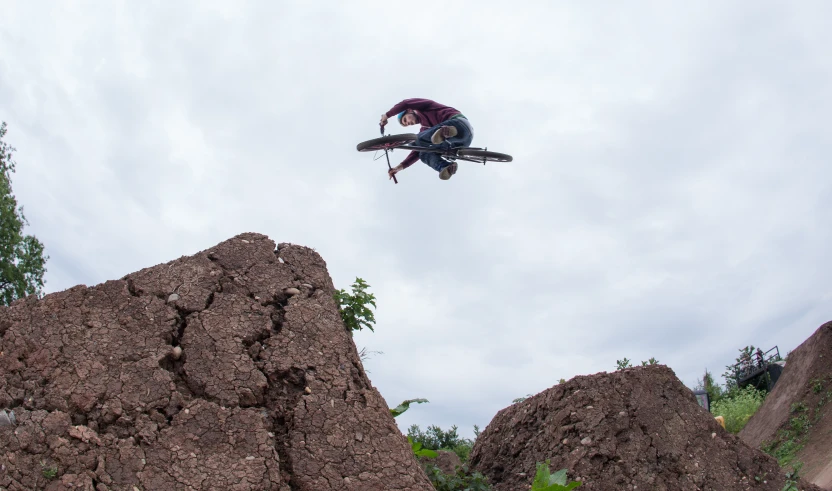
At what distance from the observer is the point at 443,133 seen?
8875 millimetres

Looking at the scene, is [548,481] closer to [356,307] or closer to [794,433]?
[356,307]

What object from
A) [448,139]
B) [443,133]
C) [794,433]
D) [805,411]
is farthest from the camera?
[805,411]

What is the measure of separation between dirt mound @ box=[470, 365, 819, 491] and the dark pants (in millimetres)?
3290

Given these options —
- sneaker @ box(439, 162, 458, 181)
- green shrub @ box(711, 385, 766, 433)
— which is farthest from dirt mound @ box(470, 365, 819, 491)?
green shrub @ box(711, 385, 766, 433)

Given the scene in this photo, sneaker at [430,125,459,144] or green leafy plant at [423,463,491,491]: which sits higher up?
sneaker at [430,125,459,144]

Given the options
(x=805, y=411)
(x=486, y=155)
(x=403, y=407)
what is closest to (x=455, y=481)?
(x=403, y=407)

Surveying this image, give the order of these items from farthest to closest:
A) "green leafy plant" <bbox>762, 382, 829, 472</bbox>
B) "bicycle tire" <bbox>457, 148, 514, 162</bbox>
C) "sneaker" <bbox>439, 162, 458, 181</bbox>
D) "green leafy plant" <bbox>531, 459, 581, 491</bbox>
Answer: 1. "green leafy plant" <bbox>762, 382, 829, 472</bbox>
2. "bicycle tire" <bbox>457, 148, 514, 162</bbox>
3. "sneaker" <bbox>439, 162, 458, 181</bbox>
4. "green leafy plant" <bbox>531, 459, 581, 491</bbox>

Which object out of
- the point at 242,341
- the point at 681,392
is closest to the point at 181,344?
the point at 242,341

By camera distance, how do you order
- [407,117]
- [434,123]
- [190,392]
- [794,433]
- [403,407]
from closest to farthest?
[190,392], [403,407], [407,117], [434,123], [794,433]

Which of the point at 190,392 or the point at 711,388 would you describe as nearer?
the point at 190,392

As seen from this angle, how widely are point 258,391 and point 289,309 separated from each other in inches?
37.0

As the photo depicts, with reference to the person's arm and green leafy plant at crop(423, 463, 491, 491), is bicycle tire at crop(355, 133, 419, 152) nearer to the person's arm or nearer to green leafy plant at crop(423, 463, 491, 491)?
the person's arm

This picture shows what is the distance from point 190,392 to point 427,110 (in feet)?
15.9

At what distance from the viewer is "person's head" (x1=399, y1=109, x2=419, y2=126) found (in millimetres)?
9109
